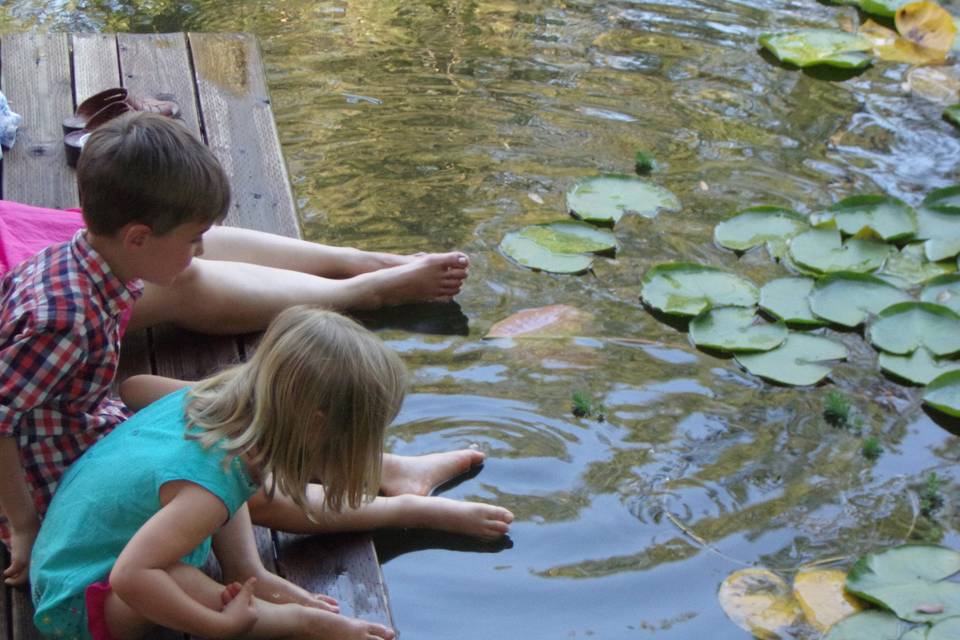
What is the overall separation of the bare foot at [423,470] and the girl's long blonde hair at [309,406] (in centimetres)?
47

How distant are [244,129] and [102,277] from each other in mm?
1274

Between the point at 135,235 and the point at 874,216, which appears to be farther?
the point at 874,216

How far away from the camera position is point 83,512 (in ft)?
5.42

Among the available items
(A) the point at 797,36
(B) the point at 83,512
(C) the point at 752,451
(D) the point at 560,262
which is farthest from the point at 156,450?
(A) the point at 797,36

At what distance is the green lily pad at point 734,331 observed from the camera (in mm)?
2656

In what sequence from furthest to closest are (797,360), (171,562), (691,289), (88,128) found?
(691,289)
(88,128)
(797,360)
(171,562)

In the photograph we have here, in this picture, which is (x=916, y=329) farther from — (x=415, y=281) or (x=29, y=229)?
(x=29, y=229)

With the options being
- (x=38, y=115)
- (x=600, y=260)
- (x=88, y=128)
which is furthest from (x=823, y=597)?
(x=38, y=115)

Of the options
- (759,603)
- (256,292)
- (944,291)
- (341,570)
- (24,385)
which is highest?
(24,385)

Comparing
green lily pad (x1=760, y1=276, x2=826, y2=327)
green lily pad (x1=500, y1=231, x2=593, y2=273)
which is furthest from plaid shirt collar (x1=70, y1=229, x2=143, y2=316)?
green lily pad (x1=760, y1=276, x2=826, y2=327)

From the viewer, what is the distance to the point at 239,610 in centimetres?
163

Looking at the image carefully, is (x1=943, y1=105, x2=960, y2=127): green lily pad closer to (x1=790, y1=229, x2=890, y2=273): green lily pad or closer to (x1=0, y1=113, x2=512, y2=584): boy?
(x1=790, y1=229, x2=890, y2=273): green lily pad

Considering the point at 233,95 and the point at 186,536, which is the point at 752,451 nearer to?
the point at 186,536

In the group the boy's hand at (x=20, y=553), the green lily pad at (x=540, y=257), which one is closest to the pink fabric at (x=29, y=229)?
the boy's hand at (x=20, y=553)
